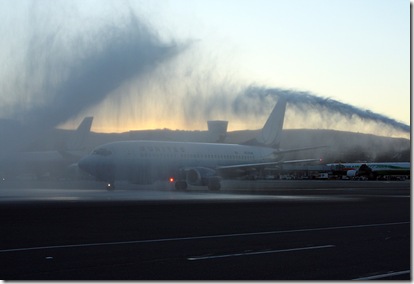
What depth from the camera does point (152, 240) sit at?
1705 cm

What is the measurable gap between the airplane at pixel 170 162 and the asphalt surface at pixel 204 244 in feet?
78.0

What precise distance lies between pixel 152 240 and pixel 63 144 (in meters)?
52.5

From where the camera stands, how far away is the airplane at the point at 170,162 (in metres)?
51.7

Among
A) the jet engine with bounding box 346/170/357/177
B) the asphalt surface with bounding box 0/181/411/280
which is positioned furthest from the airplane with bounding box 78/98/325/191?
the jet engine with bounding box 346/170/357/177

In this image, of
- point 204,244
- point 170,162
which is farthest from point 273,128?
point 204,244

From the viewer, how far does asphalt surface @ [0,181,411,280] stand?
11.8 meters

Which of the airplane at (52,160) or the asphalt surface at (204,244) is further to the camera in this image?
the airplane at (52,160)

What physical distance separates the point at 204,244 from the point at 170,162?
3972cm

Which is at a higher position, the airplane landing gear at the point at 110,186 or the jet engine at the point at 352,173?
the jet engine at the point at 352,173

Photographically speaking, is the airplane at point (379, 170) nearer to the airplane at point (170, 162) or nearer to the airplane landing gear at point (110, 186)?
the airplane at point (170, 162)

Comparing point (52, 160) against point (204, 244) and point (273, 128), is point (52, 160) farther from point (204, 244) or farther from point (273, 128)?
point (204, 244)

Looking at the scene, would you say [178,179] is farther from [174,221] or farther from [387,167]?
[387,167]

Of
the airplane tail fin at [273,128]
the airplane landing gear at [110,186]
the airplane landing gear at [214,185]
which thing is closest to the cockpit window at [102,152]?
the airplane landing gear at [110,186]

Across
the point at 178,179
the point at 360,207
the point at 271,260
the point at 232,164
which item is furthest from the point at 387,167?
the point at 271,260
